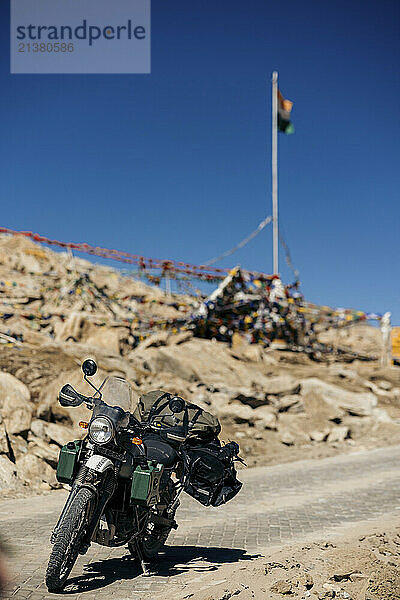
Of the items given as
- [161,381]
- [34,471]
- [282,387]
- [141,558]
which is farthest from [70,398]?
[282,387]

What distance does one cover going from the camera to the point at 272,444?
54.2 ft

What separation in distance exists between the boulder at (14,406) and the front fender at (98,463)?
23.0 ft

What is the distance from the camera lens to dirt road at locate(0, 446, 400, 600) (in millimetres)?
5219

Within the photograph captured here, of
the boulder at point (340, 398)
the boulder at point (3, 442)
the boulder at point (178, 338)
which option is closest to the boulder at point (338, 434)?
the boulder at point (340, 398)

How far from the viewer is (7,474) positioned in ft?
32.6

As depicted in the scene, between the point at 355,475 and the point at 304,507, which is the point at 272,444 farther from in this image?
the point at 304,507

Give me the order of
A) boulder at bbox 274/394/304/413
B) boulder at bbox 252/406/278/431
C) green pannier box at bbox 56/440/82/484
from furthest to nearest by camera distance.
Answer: boulder at bbox 274/394/304/413
boulder at bbox 252/406/278/431
green pannier box at bbox 56/440/82/484

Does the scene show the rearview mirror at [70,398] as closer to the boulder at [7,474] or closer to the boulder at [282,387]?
the boulder at [7,474]

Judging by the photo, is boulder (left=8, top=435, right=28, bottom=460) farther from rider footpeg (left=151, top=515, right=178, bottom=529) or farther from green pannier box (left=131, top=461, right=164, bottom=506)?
green pannier box (left=131, top=461, right=164, bottom=506)

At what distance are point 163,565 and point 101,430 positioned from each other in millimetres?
2040

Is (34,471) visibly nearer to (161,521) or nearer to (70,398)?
(161,521)

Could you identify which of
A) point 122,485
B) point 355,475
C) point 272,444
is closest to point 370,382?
point 272,444

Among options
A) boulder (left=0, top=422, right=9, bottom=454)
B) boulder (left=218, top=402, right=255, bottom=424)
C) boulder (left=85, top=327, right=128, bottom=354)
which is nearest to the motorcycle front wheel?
boulder (left=0, top=422, right=9, bottom=454)

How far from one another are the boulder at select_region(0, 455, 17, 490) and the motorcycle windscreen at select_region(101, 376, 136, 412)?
5433mm
